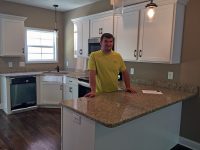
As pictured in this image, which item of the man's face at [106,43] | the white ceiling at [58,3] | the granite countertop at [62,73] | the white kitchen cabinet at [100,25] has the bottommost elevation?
the granite countertop at [62,73]

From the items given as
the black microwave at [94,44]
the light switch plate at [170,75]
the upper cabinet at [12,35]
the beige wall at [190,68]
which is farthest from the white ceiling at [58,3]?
the light switch plate at [170,75]

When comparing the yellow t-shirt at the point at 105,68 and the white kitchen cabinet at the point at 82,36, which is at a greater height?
the white kitchen cabinet at the point at 82,36

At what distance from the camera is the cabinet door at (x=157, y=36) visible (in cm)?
257

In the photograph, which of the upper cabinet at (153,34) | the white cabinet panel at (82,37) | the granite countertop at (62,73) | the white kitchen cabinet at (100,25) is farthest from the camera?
the granite countertop at (62,73)

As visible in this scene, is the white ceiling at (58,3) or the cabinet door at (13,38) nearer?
the cabinet door at (13,38)

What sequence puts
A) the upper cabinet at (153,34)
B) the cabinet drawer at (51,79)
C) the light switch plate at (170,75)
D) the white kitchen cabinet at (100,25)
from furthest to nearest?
the cabinet drawer at (51,79), the white kitchen cabinet at (100,25), the light switch plate at (170,75), the upper cabinet at (153,34)

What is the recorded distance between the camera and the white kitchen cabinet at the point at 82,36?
4.03m

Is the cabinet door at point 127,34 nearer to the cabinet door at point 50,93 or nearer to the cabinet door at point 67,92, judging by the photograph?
the cabinet door at point 67,92

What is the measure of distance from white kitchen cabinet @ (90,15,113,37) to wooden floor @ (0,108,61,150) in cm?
206

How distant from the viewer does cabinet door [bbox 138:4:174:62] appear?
2568 millimetres

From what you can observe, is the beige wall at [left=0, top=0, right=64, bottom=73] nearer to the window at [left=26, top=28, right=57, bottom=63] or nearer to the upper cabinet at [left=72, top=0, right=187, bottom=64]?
the window at [left=26, top=28, right=57, bottom=63]

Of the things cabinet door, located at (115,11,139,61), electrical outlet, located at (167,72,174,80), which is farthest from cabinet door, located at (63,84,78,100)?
electrical outlet, located at (167,72,174,80)

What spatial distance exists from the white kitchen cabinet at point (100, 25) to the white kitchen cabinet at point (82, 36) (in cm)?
19

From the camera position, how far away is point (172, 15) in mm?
2514
